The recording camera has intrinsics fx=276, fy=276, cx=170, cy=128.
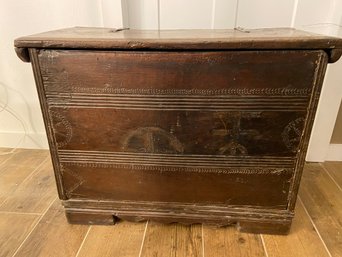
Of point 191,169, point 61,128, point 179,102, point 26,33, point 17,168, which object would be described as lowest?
point 17,168

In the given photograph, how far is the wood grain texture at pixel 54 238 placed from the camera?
96cm

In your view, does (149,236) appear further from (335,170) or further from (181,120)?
(335,170)

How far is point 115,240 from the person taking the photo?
3.31 ft

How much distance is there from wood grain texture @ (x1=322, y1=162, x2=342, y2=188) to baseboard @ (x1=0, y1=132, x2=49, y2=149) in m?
1.56

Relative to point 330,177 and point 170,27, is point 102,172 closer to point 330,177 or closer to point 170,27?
point 170,27

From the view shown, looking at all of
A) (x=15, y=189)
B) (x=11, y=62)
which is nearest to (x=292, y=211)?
(x=15, y=189)

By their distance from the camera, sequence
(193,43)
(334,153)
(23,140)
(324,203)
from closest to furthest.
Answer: (193,43) → (324,203) → (334,153) → (23,140)

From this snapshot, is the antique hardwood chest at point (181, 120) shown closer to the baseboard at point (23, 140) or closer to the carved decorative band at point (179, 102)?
the carved decorative band at point (179, 102)

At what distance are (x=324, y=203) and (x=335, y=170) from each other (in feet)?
1.05

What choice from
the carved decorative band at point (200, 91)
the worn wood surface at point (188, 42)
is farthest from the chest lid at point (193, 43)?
the carved decorative band at point (200, 91)

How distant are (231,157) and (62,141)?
0.58 meters

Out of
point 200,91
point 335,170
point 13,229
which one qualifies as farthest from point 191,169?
point 335,170

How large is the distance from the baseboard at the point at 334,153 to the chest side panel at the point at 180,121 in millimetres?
702

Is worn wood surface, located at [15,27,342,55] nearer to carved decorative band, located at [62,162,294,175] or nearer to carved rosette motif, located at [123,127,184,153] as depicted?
carved rosette motif, located at [123,127,184,153]
